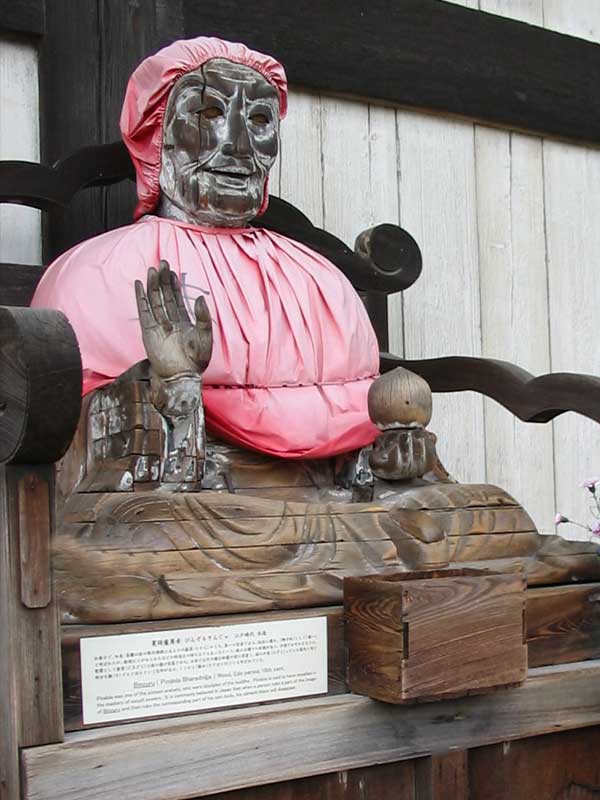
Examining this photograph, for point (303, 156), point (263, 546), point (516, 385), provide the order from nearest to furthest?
point (263, 546), point (516, 385), point (303, 156)

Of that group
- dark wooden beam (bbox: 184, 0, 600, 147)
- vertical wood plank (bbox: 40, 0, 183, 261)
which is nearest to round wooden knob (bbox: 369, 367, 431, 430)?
vertical wood plank (bbox: 40, 0, 183, 261)

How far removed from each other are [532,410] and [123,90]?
93cm

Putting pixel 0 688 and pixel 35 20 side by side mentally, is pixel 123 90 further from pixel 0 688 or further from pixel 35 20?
pixel 0 688

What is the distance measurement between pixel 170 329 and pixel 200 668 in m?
0.41

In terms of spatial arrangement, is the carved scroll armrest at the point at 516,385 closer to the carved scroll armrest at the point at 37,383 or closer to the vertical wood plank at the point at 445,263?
the vertical wood plank at the point at 445,263

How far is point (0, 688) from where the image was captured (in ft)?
4.08

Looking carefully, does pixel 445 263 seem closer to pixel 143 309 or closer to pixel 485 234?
pixel 485 234

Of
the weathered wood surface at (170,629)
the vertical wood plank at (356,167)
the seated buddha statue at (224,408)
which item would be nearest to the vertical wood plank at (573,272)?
the vertical wood plank at (356,167)

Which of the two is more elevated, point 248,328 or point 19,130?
point 19,130

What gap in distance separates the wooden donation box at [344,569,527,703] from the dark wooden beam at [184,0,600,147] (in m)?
1.29

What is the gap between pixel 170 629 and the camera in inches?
51.7

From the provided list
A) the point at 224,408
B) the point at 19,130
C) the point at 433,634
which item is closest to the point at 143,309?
the point at 224,408

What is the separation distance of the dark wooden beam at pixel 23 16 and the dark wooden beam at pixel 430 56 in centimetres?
29

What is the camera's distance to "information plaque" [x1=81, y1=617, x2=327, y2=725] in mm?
1273
